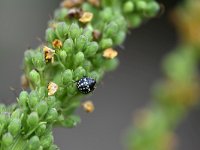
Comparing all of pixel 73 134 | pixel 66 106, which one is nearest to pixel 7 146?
pixel 66 106

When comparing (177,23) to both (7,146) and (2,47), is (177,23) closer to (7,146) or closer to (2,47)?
(7,146)

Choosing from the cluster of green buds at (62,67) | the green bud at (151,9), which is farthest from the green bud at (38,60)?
the green bud at (151,9)

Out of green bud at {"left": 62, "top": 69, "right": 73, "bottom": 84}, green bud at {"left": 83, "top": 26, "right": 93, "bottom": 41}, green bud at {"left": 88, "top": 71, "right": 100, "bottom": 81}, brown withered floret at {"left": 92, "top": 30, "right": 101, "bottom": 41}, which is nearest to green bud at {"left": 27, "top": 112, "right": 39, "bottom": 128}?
green bud at {"left": 62, "top": 69, "right": 73, "bottom": 84}

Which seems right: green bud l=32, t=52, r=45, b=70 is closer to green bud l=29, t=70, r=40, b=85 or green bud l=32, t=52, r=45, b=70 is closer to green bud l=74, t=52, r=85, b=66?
green bud l=29, t=70, r=40, b=85

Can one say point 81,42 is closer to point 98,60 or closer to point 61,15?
point 98,60

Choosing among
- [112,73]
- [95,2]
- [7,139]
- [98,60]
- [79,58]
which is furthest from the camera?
[112,73]

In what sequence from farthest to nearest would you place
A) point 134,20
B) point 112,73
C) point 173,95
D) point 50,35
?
1. point 112,73
2. point 173,95
3. point 134,20
4. point 50,35

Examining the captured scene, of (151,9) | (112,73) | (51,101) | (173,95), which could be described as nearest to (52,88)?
(51,101)
